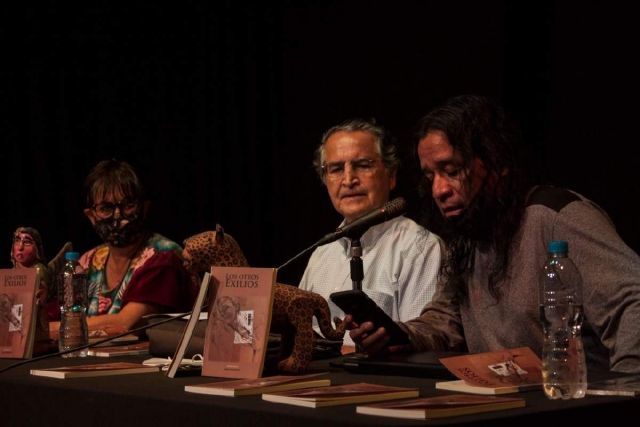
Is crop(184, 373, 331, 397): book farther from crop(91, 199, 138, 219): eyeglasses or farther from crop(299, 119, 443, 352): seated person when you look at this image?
crop(91, 199, 138, 219): eyeglasses

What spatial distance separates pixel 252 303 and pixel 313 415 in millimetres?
566

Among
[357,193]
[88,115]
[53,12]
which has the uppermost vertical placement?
[53,12]

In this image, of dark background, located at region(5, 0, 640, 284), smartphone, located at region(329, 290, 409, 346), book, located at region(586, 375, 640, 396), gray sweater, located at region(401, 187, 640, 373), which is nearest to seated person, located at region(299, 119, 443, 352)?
dark background, located at region(5, 0, 640, 284)

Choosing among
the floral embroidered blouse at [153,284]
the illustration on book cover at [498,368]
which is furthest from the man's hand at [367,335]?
the floral embroidered blouse at [153,284]

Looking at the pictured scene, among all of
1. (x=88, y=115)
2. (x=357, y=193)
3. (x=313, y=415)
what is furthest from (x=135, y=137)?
(x=313, y=415)

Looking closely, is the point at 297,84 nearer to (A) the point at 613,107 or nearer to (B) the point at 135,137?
(B) the point at 135,137

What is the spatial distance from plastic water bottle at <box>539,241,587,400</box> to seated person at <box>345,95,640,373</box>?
23cm

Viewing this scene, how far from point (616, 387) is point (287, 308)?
2.28ft

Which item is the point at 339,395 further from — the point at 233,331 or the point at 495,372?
the point at 233,331

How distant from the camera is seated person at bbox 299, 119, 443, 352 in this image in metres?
2.90

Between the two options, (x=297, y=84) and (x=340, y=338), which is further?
(x=297, y=84)

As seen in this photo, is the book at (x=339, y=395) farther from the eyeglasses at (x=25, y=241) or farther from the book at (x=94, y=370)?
the eyeglasses at (x=25, y=241)

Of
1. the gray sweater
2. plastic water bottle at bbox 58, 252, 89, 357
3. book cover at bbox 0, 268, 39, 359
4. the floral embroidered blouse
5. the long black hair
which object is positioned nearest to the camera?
the gray sweater

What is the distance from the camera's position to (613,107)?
8.68 feet
